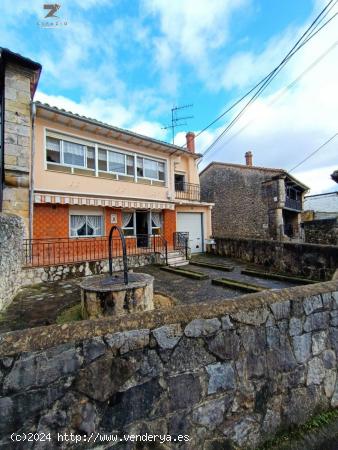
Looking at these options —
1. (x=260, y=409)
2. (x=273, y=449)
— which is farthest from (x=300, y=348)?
(x=273, y=449)

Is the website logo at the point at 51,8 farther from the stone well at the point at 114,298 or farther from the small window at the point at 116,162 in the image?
the stone well at the point at 114,298

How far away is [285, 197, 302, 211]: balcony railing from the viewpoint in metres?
22.6

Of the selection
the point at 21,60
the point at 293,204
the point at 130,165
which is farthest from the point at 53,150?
the point at 293,204

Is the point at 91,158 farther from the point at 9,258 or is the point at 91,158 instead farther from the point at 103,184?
the point at 9,258

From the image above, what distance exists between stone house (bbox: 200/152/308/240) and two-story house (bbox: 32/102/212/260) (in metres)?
6.34

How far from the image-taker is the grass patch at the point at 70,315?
5.72 meters

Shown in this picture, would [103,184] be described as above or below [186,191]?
below

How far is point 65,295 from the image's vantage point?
793 cm

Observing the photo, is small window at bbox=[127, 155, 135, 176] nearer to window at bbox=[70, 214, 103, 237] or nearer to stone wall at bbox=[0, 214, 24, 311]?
window at bbox=[70, 214, 103, 237]

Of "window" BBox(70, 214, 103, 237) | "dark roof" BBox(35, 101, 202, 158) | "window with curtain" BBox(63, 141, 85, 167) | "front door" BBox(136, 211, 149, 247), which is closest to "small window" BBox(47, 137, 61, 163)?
"window with curtain" BBox(63, 141, 85, 167)

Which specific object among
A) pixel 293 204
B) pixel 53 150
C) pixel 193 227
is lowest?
pixel 193 227

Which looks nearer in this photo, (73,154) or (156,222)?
(73,154)

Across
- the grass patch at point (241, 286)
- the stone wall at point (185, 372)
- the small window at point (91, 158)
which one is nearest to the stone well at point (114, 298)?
the stone wall at point (185, 372)

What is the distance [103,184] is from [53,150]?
124 inches
